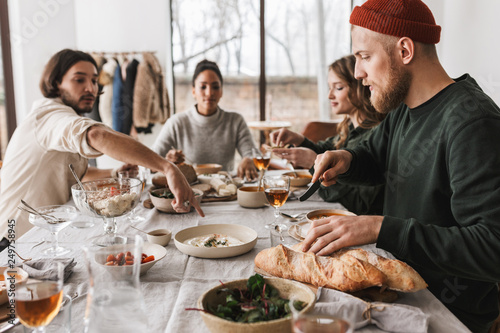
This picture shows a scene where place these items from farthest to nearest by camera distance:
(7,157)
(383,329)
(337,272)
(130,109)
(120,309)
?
1. (130,109)
2. (7,157)
3. (337,272)
4. (383,329)
5. (120,309)

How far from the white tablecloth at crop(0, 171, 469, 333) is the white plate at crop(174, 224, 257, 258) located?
2cm

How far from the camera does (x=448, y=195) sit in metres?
1.46

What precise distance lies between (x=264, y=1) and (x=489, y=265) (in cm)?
447

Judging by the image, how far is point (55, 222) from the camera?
1321 mm

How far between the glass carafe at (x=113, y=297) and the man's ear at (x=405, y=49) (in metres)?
1.13

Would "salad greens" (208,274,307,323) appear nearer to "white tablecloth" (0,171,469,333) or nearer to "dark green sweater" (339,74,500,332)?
"white tablecloth" (0,171,469,333)

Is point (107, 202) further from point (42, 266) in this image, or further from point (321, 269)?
point (321, 269)

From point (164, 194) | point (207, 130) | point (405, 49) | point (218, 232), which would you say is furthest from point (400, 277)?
point (207, 130)

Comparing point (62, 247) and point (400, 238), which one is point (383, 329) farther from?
point (62, 247)

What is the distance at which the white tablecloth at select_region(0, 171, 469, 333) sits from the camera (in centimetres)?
93

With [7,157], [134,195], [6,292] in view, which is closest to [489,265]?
[134,195]

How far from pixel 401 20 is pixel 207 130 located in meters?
2.29

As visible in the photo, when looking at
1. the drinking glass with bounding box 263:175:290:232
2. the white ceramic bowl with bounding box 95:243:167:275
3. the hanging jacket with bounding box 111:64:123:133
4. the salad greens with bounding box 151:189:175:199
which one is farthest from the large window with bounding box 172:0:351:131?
the white ceramic bowl with bounding box 95:243:167:275

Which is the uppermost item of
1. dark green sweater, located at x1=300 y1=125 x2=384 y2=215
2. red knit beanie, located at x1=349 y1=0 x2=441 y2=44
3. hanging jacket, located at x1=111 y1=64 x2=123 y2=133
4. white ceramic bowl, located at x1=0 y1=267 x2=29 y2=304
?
red knit beanie, located at x1=349 y1=0 x2=441 y2=44
